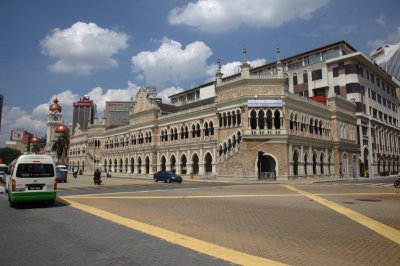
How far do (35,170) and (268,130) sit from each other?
28.5 metres

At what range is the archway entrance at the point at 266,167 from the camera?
35906 mm

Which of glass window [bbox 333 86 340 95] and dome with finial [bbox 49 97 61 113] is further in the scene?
dome with finial [bbox 49 97 61 113]

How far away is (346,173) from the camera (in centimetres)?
4969

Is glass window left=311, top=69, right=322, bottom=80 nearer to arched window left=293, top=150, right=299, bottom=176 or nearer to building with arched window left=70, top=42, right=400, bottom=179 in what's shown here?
building with arched window left=70, top=42, right=400, bottom=179

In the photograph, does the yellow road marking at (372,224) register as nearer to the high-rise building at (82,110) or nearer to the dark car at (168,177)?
the dark car at (168,177)

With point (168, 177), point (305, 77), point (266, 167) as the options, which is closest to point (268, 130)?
point (266, 167)

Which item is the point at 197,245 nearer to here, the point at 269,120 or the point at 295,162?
the point at 269,120

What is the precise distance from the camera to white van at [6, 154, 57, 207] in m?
13.2

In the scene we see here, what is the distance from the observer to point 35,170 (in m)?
13.8

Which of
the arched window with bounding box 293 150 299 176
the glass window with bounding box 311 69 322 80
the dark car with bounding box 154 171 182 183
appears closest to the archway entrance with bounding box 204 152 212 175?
the dark car with bounding box 154 171 182 183

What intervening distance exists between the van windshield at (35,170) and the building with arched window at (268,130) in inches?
980

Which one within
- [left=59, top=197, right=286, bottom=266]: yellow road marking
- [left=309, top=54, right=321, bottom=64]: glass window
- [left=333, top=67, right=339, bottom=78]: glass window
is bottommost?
[left=59, top=197, right=286, bottom=266]: yellow road marking

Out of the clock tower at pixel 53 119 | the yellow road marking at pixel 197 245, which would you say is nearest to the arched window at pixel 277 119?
the yellow road marking at pixel 197 245

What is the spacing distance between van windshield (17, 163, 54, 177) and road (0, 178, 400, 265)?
1614mm
